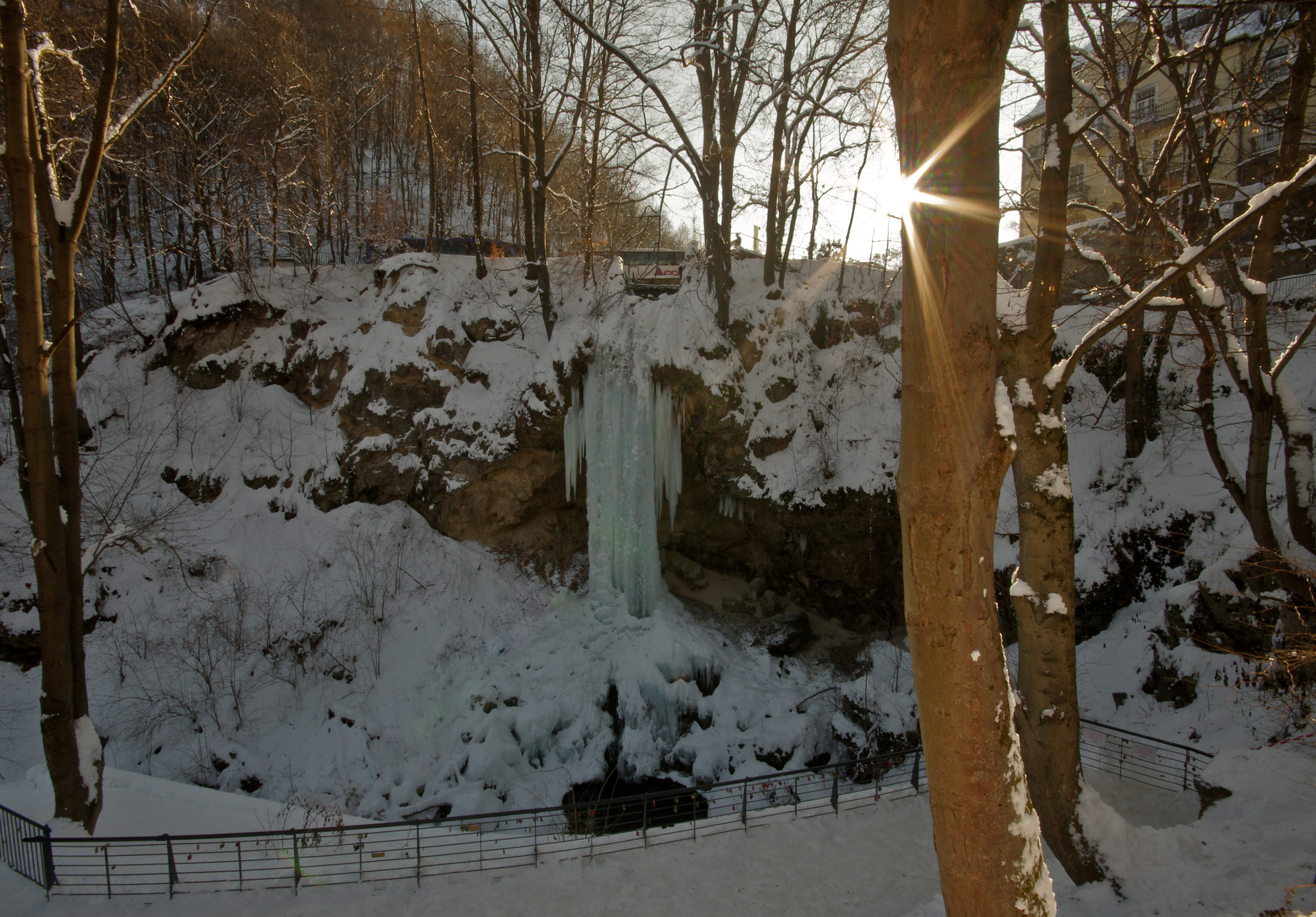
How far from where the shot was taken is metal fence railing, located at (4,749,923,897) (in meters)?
6.37

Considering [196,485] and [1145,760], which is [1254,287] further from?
[196,485]

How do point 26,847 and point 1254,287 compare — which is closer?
point 1254,287

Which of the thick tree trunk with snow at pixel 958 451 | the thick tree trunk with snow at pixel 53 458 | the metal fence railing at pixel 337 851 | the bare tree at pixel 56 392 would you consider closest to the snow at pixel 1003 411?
the thick tree trunk with snow at pixel 958 451

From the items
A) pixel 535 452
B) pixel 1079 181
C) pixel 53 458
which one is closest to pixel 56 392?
pixel 53 458

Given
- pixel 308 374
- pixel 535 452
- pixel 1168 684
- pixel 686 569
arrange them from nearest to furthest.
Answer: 1. pixel 1168 684
2. pixel 535 452
3. pixel 686 569
4. pixel 308 374

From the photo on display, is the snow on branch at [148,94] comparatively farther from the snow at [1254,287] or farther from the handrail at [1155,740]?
the handrail at [1155,740]

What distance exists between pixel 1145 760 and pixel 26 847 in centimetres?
1293

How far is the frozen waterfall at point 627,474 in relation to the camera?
524 inches

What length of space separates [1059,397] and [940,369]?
3.31 m

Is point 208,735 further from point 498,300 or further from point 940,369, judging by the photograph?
point 940,369

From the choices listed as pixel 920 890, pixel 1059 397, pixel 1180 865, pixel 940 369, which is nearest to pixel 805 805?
pixel 920 890

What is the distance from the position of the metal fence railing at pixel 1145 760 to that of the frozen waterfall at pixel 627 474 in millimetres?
A: 7610

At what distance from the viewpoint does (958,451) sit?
2754mm

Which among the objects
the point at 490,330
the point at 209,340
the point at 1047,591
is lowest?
the point at 1047,591
